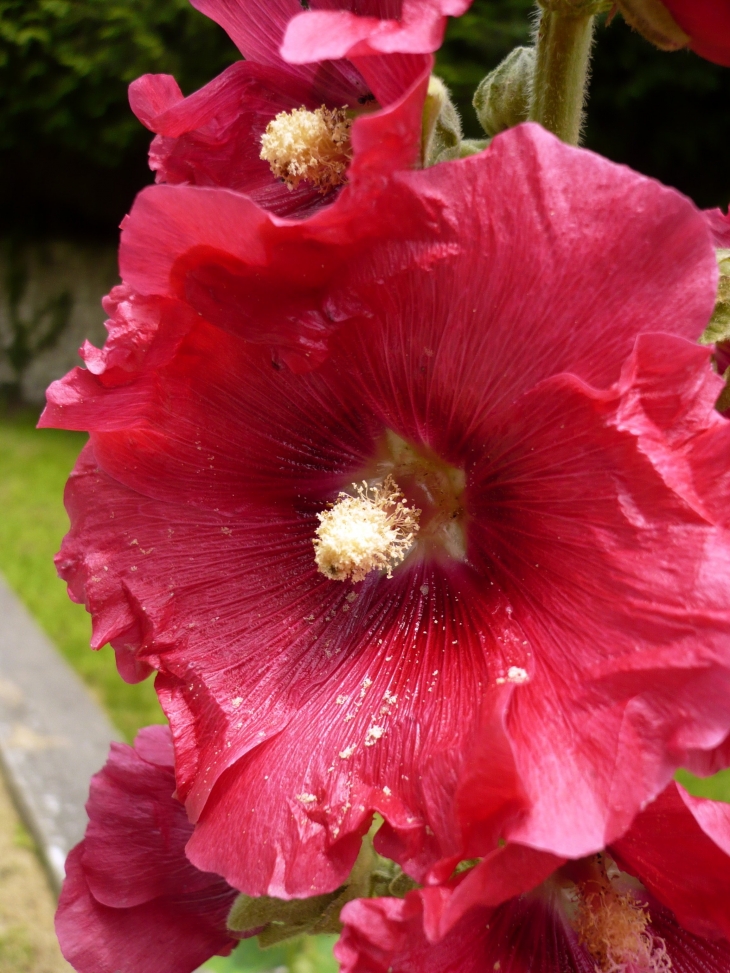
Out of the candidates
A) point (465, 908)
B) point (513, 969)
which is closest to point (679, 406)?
point (465, 908)

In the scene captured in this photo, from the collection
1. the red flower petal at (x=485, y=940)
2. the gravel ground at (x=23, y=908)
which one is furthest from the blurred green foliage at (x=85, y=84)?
the red flower petal at (x=485, y=940)

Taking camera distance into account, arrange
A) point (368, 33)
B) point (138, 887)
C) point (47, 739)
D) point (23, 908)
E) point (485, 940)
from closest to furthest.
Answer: point (368, 33)
point (485, 940)
point (138, 887)
point (23, 908)
point (47, 739)

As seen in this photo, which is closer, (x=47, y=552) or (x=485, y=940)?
(x=485, y=940)

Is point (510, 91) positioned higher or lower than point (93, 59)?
higher

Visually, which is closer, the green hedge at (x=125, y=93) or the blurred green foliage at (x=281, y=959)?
the blurred green foliage at (x=281, y=959)

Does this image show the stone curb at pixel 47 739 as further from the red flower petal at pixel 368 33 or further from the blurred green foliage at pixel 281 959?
the red flower petal at pixel 368 33

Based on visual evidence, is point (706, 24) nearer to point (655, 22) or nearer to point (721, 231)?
point (655, 22)

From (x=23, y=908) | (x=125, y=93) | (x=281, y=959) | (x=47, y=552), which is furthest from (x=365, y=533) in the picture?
(x=125, y=93)
